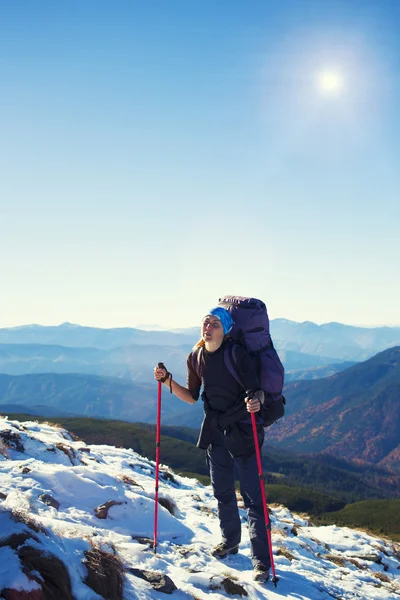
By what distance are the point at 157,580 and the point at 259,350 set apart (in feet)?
13.6

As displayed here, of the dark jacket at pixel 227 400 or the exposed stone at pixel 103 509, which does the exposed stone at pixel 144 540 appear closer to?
the exposed stone at pixel 103 509

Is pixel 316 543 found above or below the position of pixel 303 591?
below

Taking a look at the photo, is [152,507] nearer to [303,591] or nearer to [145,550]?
[145,550]

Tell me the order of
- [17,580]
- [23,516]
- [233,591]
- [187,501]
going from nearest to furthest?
[17,580] → [23,516] → [233,591] → [187,501]

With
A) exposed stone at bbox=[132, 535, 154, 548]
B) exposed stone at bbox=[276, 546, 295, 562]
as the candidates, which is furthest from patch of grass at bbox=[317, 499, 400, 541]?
exposed stone at bbox=[132, 535, 154, 548]

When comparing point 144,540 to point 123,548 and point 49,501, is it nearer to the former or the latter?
point 123,548

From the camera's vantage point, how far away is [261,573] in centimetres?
741

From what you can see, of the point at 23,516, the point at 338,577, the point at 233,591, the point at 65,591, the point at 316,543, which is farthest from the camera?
the point at 316,543

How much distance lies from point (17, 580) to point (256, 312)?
5.67 meters

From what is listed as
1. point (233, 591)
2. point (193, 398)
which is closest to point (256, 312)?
point (193, 398)

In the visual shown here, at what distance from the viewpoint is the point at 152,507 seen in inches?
399

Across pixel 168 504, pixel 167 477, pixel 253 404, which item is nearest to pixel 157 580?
pixel 253 404

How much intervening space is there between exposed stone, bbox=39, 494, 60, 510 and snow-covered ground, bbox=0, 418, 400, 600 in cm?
3

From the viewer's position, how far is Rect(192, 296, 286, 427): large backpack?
7.41m
